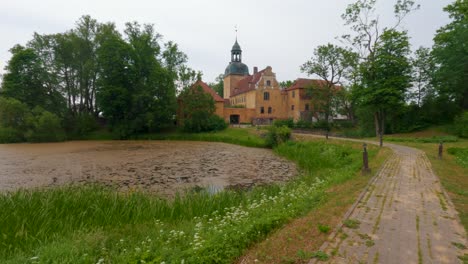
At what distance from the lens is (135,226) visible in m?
5.09

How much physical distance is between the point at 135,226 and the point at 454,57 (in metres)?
29.4

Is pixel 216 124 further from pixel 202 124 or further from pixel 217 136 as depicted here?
pixel 217 136

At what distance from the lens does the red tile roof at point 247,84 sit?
41.5 m

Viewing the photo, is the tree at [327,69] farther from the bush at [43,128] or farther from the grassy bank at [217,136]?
the bush at [43,128]

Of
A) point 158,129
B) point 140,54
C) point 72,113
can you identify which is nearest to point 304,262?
point 158,129

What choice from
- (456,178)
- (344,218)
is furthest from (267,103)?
(344,218)

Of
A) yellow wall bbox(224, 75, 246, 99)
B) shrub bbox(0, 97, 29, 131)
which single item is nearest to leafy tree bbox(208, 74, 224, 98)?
yellow wall bbox(224, 75, 246, 99)

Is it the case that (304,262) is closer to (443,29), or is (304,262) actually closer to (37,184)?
(37,184)

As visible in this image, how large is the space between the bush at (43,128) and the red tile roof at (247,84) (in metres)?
28.8

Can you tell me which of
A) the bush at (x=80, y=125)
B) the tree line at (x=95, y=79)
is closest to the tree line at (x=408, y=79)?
the tree line at (x=95, y=79)

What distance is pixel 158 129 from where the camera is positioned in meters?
33.5

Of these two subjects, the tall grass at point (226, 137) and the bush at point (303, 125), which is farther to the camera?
the bush at point (303, 125)

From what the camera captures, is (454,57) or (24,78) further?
(24,78)

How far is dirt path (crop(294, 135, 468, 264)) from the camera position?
3.24 metres
